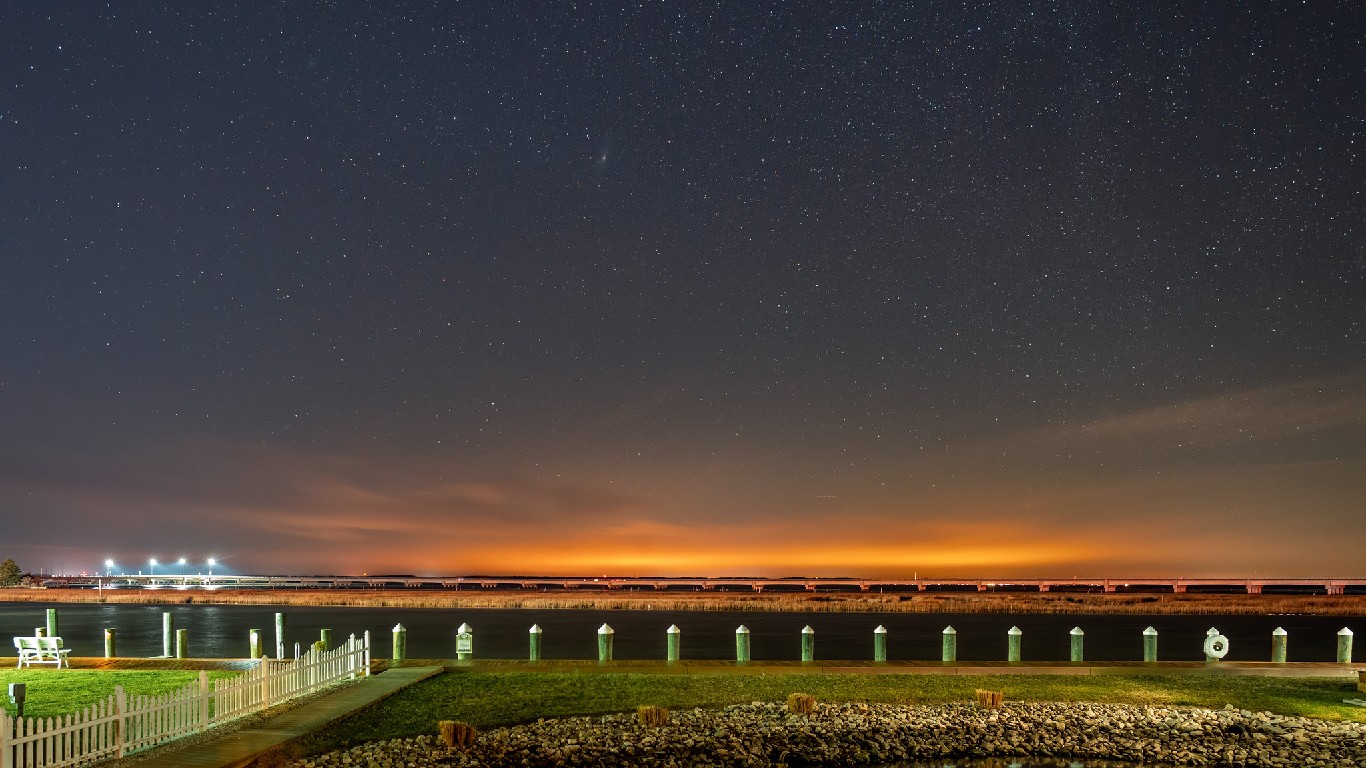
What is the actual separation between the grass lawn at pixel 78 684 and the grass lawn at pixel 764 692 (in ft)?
16.8

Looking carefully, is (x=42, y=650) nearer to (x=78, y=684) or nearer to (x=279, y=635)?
(x=78, y=684)

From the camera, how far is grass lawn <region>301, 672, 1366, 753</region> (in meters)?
Answer: 19.0

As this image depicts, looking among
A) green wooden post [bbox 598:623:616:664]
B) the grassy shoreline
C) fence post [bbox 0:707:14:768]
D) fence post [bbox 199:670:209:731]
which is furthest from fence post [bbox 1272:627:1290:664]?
the grassy shoreline

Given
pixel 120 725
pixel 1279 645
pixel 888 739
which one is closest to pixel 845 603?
pixel 1279 645

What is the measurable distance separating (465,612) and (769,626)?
79.5 feet

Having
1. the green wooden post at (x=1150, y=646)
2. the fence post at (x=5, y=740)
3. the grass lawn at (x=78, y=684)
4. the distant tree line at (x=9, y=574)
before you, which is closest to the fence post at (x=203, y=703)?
the fence post at (x=5, y=740)

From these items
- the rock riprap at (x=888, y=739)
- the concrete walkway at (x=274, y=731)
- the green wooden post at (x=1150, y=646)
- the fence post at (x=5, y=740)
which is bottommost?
the green wooden post at (x=1150, y=646)

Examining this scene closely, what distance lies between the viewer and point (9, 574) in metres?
116

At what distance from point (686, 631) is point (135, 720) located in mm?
45984

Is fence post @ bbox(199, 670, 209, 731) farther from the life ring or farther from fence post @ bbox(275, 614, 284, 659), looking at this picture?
the life ring

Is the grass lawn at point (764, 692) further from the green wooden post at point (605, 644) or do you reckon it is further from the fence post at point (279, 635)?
the fence post at point (279, 635)

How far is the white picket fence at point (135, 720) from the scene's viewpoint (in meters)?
12.3

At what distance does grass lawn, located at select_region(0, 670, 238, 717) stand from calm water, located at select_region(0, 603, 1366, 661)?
59.8 feet

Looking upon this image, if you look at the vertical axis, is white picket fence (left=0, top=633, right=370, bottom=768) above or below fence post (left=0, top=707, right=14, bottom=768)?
below
